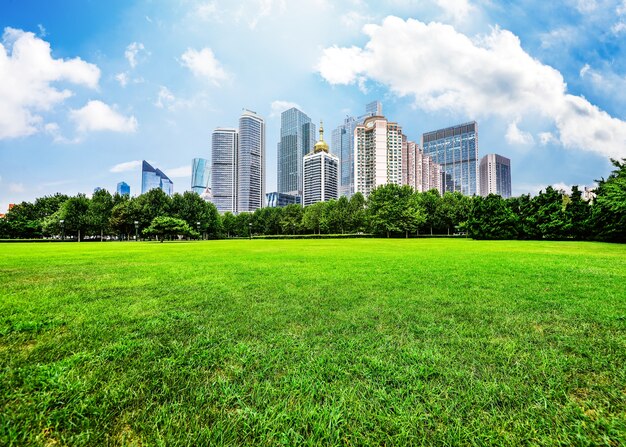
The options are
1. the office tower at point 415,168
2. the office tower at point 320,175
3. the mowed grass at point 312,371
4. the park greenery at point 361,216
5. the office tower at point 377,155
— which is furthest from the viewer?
the office tower at point 320,175

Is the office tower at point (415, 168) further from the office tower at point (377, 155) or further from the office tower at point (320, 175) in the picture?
the office tower at point (320, 175)

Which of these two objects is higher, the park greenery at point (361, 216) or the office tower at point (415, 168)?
the office tower at point (415, 168)

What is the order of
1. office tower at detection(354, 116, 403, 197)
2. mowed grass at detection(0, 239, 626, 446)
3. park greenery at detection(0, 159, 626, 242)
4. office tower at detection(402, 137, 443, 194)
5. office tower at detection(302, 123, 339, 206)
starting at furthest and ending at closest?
office tower at detection(302, 123, 339, 206), office tower at detection(402, 137, 443, 194), office tower at detection(354, 116, 403, 197), park greenery at detection(0, 159, 626, 242), mowed grass at detection(0, 239, 626, 446)

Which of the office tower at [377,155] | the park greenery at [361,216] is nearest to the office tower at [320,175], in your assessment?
the office tower at [377,155]

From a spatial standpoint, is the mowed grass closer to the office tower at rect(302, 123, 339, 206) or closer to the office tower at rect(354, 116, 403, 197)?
the office tower at rect(354, 116, 403, 197)

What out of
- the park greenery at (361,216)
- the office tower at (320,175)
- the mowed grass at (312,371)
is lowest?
the mowed grass at (312,371)

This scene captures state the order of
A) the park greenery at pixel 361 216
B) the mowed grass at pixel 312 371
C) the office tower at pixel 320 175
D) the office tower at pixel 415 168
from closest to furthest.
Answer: the mowed grass at pixel 312 371
the park greenery at pixel 361 216
the office tower at pixel 415 168
the office tower at pixel 320 175

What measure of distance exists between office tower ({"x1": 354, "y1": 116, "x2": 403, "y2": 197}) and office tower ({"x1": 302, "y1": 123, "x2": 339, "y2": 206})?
2286 centimetres

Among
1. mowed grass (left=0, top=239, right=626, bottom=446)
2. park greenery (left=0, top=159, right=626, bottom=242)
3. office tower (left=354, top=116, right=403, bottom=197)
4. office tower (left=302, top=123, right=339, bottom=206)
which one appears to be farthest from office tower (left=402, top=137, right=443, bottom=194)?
mowed grass (left=0, top=239, right=626, bottom=446)

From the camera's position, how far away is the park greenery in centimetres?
3603

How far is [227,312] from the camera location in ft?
15.3

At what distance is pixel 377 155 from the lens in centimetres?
13912

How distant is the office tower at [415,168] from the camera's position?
15675 centimetres

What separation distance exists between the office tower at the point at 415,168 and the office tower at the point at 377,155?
1119cm
